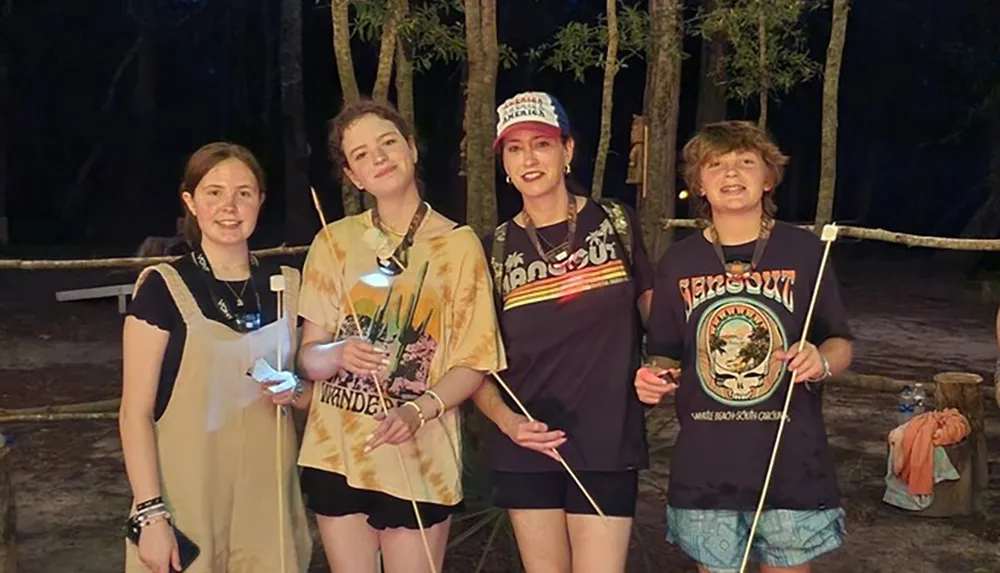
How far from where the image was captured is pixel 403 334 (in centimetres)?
216

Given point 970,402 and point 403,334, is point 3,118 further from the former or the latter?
point 403,334

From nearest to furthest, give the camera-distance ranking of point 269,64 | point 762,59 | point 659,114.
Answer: point 659,114 < point 762,59 < point 269,64

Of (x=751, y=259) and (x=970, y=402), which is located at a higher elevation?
(x=751, y=259)

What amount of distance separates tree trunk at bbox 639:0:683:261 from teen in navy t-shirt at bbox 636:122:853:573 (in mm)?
2967

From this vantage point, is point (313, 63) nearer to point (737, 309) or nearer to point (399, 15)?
point (399, 15)

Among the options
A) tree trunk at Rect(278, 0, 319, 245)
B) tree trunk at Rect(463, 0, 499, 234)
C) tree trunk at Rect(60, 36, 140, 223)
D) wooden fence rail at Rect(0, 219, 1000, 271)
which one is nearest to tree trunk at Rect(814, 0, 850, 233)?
wooden fence rail at Rect(0, 219, 1000, 271)

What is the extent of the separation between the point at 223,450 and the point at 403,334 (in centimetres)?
41

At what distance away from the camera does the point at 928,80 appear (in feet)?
53.3

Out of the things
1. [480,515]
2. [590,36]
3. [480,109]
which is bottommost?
[480,515]

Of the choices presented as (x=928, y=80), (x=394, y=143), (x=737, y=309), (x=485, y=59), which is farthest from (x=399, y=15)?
(x=928, y=80)

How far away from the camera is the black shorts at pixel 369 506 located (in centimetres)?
217

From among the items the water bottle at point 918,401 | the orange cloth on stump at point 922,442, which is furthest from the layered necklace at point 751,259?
the water bottle at point 918,401

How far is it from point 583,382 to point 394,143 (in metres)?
0.61

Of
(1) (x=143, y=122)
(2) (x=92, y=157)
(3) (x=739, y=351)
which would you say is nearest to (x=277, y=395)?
(3) (x=739, y=351)
